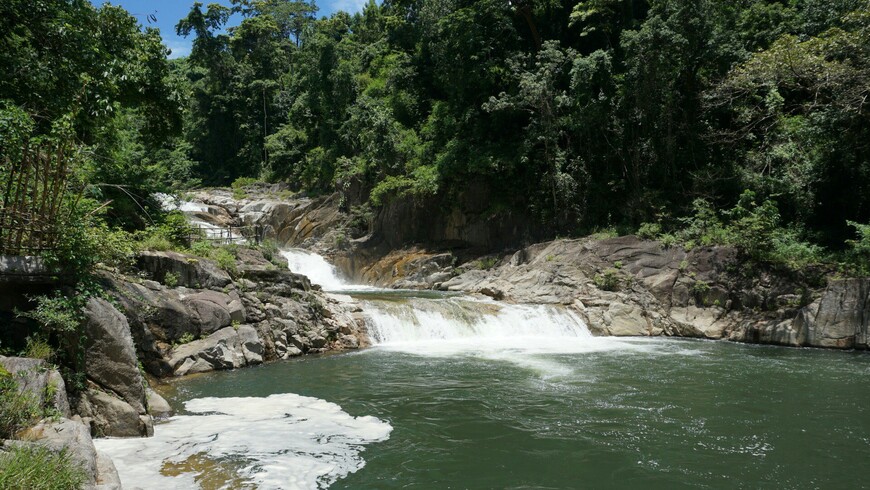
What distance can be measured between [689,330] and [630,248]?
3875 millimetres

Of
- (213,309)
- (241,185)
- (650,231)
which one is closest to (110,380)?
(213,309)

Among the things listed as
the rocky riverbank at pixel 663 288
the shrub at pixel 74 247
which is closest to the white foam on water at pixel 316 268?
the rocky riverbank at pixel 663 288

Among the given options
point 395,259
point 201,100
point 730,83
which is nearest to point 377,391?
point 730,83

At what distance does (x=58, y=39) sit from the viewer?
9711 millimetres

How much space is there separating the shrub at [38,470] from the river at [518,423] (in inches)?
57.1

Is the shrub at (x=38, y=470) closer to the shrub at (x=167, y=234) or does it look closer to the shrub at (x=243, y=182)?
the shrub at (x=167, y=234)

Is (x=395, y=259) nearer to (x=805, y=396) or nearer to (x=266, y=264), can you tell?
(x=266, y=264)

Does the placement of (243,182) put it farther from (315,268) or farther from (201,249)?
(201,249)

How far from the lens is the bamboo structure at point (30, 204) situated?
289 inches

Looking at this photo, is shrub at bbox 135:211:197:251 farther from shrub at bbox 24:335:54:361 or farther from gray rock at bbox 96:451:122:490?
gray rock at bbox 96:451:122:490

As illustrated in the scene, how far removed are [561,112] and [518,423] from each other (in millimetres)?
20042

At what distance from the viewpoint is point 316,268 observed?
29.5m

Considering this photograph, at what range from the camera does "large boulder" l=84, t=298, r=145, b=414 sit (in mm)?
7676

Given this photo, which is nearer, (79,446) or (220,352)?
(79,446)
